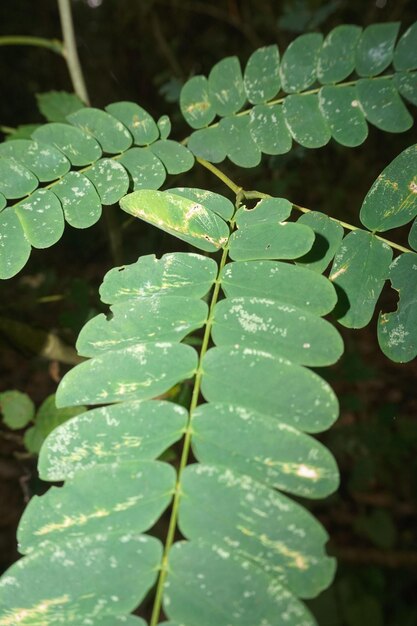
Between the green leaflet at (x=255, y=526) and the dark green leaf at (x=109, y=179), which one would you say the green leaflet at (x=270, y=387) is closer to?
the green leaflet at (x=255, y=526)

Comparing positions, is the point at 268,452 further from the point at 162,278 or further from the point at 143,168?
the point at 143,168

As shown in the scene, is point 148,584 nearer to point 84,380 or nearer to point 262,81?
point 84,380

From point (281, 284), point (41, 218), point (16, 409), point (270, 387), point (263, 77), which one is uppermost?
point (263, 77)

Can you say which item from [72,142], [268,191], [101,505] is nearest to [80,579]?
[101,505]

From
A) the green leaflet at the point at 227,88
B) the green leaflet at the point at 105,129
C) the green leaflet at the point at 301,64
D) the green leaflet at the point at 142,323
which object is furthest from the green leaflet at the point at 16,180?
the green leaflet at the point at 301,64

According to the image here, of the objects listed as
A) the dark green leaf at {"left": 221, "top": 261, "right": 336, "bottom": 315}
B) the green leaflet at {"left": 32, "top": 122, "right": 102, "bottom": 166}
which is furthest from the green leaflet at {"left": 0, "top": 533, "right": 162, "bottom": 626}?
the green leaflet at {"left": 32, "top": 122, "right": 102, "bottom": 166}
